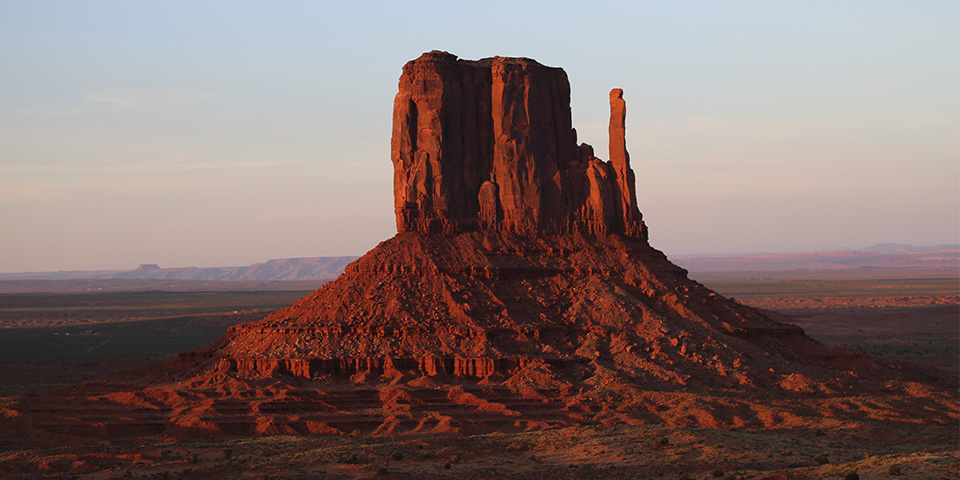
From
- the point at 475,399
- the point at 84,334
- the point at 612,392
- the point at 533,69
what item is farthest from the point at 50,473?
the point at 84,334

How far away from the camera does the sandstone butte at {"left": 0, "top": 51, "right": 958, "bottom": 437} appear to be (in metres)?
55.4

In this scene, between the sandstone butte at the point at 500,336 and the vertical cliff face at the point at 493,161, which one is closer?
the sandstone butte at the point at 500,336

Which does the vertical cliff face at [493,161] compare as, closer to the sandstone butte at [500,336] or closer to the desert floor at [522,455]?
the sandstone butte at [500,336]

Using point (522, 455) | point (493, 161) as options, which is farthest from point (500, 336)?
point (522, 455)

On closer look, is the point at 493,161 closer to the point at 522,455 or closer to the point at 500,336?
the point at 500,336

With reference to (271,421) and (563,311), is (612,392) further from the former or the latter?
(271,421)

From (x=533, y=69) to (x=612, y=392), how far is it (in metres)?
21.9

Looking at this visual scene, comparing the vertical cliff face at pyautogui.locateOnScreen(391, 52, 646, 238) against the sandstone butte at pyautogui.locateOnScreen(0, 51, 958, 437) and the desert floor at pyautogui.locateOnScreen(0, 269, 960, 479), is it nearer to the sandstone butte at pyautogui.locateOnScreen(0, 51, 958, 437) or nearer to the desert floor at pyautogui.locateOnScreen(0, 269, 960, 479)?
the sandstone butte at pyautogui.locateOnScreen(0, 51, 958, 437)

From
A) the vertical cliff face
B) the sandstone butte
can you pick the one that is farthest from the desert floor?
the vertical cliff face

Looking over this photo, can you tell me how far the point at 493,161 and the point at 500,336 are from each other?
13033mm

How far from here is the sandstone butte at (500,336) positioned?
55375mm

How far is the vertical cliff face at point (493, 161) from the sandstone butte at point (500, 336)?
4.5 inches

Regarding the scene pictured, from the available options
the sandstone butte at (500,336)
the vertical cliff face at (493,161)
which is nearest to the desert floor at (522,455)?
the sandstone butte at (500,336)

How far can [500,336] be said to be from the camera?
60.8 m
